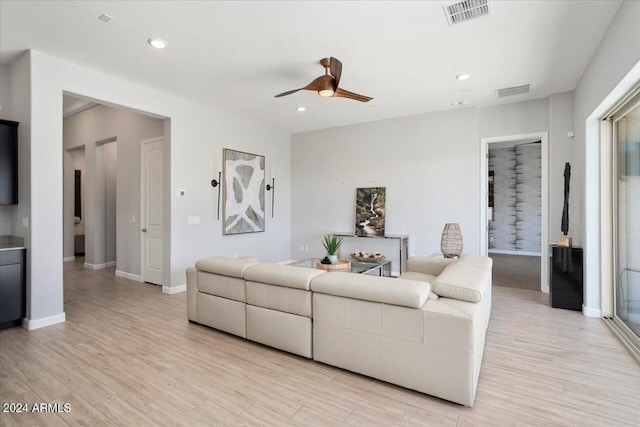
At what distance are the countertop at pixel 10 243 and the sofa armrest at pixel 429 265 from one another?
14.2ft

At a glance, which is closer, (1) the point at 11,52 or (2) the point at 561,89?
(1) the point at 11,52

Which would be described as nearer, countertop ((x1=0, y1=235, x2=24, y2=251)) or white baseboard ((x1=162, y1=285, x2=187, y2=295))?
countertop ((x1=0, y1=235, x2=24, y2=251))

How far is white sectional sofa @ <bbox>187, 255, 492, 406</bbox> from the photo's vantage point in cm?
206

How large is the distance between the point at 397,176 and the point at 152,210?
4263mm

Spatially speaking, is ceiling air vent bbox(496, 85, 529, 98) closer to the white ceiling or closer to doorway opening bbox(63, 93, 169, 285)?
the white ceiling

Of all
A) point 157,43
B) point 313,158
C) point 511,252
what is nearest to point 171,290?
point 157,43

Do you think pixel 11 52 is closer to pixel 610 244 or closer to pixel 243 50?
pixel 243 50

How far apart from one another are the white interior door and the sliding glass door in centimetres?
582

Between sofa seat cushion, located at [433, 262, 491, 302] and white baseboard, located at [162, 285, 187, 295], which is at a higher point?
sofa seat cushion, located at [433, 262, 491, 302]

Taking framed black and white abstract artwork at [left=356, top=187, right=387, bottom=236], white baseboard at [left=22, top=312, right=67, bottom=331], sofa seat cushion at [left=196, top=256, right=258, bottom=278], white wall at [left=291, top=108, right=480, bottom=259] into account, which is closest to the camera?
sofa seat cushion at [left=196, top=256, right=258, bottom=278]

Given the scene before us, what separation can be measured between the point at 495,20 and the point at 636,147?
1.77 meters

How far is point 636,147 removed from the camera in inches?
119

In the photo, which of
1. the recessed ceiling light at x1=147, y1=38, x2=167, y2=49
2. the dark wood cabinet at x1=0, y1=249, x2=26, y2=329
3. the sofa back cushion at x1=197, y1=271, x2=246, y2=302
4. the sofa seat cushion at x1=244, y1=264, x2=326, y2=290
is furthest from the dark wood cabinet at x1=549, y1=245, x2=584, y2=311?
the dark wood cabinet at x1=0, y1=249, x2=26, y2=329

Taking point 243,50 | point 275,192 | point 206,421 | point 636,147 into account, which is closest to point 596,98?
point 636,147
